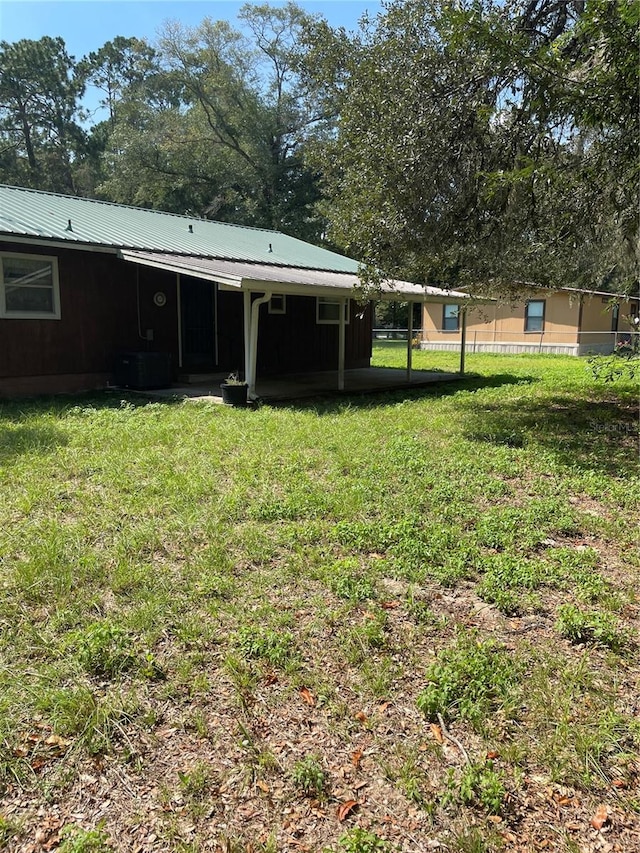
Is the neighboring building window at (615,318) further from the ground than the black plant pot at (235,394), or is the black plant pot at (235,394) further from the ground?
the neighboring building window at (615,318)

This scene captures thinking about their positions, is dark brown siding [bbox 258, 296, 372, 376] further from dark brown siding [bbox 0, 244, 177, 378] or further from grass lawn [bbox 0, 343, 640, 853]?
grass lawn [bbox 0, 343, 640, 853]

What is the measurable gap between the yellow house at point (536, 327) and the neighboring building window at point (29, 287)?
48.4 ft

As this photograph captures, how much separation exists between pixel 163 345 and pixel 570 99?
8415mm

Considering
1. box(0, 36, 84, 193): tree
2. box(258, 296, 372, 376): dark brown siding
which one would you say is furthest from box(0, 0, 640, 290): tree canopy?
→ box(0, 36, 84, 193): tree

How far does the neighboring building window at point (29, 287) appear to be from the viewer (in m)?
9.55

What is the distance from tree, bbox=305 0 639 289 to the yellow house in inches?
538

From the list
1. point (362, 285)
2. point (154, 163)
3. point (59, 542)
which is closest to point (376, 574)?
point (59, 542)

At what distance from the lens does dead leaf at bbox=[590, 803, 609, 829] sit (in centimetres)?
192

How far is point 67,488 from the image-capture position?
488 centimetres

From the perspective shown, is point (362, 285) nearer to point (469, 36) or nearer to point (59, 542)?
point (469, 36)

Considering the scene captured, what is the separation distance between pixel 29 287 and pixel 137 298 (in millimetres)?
1920

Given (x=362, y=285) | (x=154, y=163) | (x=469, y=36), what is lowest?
(x=362, y=285)

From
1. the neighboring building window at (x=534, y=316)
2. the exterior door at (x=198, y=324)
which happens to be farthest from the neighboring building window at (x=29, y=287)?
the neighboring building window at (x=534, y=316)

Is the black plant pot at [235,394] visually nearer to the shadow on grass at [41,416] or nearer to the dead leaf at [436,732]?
the shadow on grass at [41,416]
